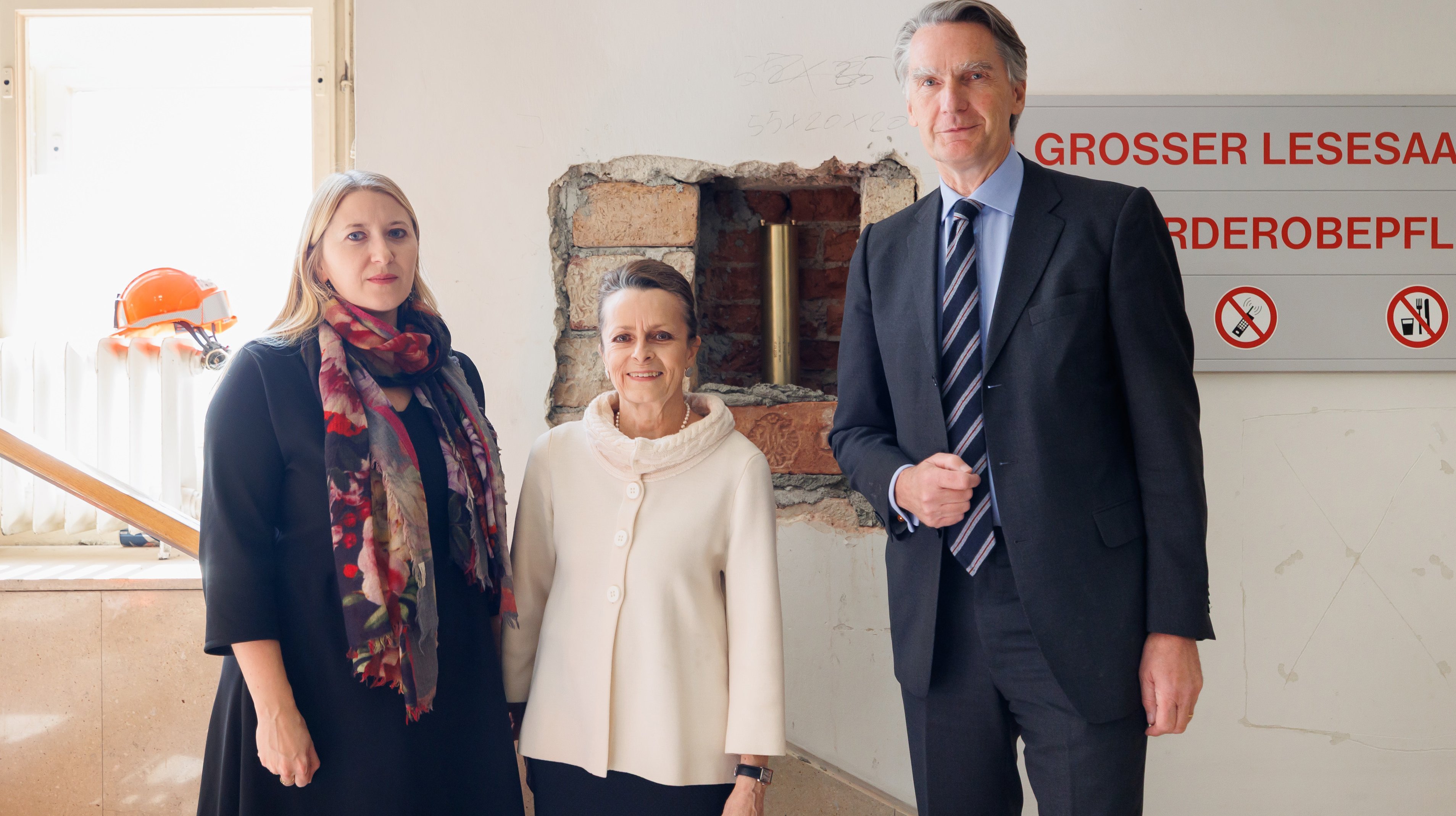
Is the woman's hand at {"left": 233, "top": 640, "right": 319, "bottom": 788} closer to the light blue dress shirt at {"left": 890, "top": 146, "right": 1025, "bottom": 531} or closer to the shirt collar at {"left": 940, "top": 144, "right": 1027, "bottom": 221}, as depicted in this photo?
the light blue dress shirt at {"left": 890, "top": 146, "right": 1025, "bottom": 531}

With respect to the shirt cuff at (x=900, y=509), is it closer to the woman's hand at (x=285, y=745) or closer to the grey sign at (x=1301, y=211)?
the woman's hand at (x=285, y=745)

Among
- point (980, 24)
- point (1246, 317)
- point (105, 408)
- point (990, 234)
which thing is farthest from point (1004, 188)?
point (105, 408)

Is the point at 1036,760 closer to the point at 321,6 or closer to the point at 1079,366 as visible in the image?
the point at 1079,366

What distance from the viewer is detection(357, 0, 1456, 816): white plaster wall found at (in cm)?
183

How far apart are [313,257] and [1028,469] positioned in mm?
1086

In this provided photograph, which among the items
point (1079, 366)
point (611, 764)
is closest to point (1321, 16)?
point (1079, 366)

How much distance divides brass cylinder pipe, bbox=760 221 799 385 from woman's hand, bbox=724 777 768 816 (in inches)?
39.3

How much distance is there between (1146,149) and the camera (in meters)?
1.82

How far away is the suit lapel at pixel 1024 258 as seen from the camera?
3.88 feet

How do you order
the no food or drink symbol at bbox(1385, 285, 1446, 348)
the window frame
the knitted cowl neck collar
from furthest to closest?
the window frame < the no food or drink symbol at bbox(1385, 285, 1446, 348) < the knitted cowl neck collar

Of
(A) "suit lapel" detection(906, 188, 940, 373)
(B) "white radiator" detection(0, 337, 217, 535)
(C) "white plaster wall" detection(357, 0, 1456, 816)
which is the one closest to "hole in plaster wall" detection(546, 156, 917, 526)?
(C) "white plaster wall" detection(357, 0, 1456, 816)

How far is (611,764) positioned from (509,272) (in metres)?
1.09

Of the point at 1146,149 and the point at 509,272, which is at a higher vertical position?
the point at 1146,149

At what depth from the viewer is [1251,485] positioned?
6.05ft
